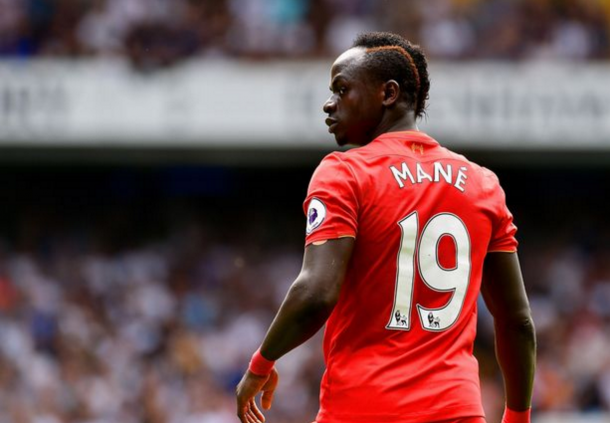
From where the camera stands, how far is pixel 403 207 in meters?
3.46

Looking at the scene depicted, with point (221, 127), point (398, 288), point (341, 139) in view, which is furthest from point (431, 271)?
point (221, 127)

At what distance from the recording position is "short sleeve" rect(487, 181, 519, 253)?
367 centimetres

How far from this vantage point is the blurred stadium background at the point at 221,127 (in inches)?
501

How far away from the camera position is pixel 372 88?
3662 millimetres

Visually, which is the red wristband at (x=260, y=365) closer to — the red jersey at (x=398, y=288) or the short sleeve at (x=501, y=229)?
the red jersey at (x=398, y=288)

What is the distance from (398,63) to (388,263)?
642mm

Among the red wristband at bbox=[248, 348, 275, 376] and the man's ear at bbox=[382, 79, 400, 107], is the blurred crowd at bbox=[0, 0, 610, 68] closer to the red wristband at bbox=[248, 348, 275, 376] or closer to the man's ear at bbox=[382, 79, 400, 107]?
the man's ear at bbox=[382, 79, 400, 107]

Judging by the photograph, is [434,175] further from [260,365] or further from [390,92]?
[260,365]

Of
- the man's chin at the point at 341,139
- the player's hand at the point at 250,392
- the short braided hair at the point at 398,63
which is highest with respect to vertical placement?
the short braided hair at the point at 398,63

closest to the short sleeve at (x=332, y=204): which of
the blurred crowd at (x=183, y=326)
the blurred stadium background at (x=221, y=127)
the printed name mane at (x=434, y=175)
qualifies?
the printed name mane at (x=434, y=175)

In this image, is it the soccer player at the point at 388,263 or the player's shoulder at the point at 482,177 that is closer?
the soccer player at the point at 388,263

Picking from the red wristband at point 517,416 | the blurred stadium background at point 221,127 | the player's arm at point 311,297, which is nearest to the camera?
the player's arm at point 311,297

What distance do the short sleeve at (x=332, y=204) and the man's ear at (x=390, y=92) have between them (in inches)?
13.1

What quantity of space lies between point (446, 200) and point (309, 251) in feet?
1.50
